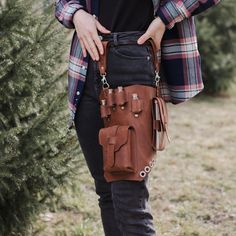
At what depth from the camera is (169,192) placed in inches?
170

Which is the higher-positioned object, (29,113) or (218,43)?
(218,43)

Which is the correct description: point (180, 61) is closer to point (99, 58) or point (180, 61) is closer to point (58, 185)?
point (99, 58)

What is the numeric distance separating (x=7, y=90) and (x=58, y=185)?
0.68 meters

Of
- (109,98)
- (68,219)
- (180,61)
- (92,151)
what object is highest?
(180,61)

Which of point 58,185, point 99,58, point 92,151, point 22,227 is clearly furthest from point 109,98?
point 22,227

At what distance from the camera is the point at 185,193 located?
423cm

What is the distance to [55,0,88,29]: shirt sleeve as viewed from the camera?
2.15 meters

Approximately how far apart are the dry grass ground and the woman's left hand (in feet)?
5.41

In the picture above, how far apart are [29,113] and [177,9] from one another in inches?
Result: 50.5

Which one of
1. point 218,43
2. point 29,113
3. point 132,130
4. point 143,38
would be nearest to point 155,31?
point 143,38

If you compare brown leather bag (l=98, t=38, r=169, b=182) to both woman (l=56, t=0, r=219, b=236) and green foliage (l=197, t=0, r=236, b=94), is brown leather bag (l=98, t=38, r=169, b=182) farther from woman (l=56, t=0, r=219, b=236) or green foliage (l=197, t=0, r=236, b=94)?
green foliage (l=197, t=0, r=236, b=94)

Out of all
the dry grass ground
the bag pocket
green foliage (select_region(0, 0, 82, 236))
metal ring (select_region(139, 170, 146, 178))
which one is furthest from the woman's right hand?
the dry grass ground

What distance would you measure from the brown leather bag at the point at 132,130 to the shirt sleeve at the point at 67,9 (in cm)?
23

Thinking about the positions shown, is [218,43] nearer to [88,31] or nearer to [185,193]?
[185,193]
